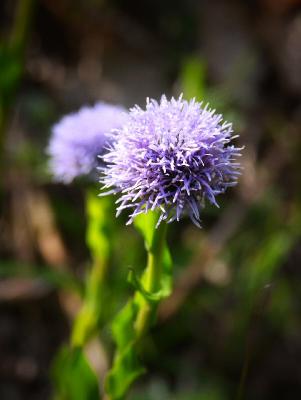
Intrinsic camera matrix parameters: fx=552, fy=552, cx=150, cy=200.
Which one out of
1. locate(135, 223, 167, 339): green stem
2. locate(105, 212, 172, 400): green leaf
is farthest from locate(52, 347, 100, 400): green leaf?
locate(135, 223, 167, 339): green stem

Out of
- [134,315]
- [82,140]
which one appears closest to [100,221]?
[82,140]

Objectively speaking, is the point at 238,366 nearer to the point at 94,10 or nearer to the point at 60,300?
the point at 60,300

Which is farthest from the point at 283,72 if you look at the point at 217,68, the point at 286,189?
the point at 286,189

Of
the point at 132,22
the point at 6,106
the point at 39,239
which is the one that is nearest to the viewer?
the point at 6,106

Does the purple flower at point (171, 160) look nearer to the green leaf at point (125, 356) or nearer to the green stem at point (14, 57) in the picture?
the green leaf at point (125, 356)

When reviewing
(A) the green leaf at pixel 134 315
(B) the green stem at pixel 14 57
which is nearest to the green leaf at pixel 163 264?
(A) the green leaf at pixel 134 315

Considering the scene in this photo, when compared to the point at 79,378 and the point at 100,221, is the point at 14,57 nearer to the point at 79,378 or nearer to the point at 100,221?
the point at 100,221
